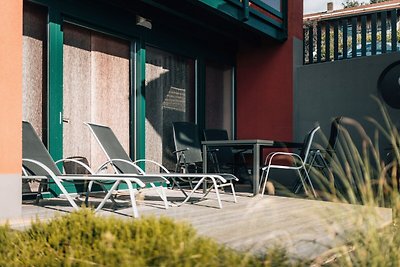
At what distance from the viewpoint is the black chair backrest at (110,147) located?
4973 millimetres

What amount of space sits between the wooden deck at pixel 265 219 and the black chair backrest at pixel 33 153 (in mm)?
336

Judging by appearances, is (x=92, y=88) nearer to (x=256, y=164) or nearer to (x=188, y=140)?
(x=188, y=140)

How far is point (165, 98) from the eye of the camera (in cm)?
761

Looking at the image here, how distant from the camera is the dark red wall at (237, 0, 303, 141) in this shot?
8.46m

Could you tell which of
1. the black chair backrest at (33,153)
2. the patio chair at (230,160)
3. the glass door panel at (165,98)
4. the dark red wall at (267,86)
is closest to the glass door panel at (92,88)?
the glass door panel at (165,98)

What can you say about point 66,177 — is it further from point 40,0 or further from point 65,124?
point 40,0

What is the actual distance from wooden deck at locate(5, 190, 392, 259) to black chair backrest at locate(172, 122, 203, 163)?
63.8 inches

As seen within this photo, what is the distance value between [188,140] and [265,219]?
11.3 feet

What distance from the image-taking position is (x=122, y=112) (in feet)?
22.1

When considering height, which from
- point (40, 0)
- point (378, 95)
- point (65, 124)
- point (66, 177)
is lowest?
point (66, 177)

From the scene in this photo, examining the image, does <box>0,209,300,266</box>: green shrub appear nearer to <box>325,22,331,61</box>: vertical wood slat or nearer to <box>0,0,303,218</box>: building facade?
<box>0,0,303,218</box>: building facade

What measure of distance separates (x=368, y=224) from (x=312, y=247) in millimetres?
864

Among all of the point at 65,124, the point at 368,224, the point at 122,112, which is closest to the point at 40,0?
the point at 65,124

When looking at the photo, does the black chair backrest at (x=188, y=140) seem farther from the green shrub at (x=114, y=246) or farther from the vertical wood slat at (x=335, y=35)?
the green shrub at (x=114, y=246)
